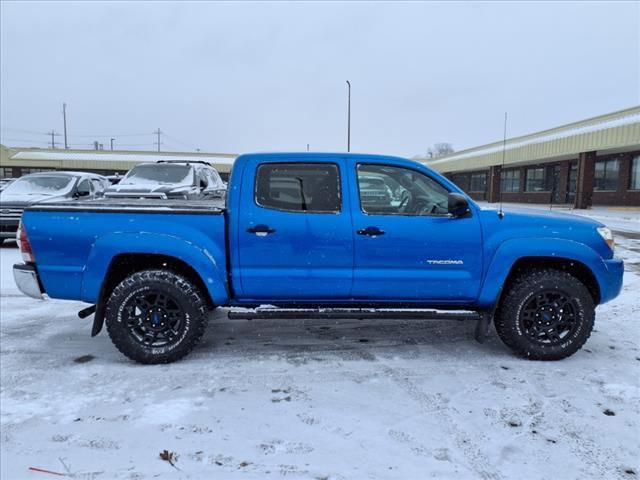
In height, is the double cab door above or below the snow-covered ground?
above

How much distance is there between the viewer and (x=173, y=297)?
3953 millimetres

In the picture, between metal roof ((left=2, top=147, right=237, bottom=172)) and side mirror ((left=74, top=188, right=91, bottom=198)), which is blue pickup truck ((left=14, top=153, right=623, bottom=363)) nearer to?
side mirror ((left=74, top=188, right=91, bottom=198))

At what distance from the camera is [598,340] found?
470cm

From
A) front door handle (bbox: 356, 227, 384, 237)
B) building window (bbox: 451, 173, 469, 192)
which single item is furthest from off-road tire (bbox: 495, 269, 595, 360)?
building window (bbox: 451, 173, 469, 192)

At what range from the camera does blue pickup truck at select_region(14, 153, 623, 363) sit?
Result: 13.0ft

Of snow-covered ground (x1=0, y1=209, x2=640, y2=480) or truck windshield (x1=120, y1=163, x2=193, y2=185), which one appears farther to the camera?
truck windshield (x1=120, y1=163, x2=193, y2=185)

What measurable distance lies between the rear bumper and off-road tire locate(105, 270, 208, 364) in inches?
142

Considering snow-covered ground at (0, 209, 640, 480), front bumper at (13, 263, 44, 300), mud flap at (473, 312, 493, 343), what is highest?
front bumper at (13, 263, 44, 300)

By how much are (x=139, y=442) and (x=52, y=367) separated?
1.70 meters

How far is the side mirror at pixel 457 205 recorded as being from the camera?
3881 millimetres

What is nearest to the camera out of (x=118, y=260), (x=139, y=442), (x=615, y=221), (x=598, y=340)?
(x=139, y=442)

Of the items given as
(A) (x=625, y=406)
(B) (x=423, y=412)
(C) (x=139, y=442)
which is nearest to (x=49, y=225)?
(C) (x=139, y=442)

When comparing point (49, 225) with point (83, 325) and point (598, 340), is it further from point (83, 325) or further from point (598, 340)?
point (598, 340)

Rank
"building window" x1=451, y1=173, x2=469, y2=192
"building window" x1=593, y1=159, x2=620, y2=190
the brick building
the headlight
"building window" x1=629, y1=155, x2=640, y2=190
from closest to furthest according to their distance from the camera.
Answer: the headlight → the brick building → "building window" x1=629, y1=155, x2=640, y2=190 → "building window" x1=593, y1=159, x2=620, y2=190 → "building window" x1=451, y1=173, x2=469, y2=192
